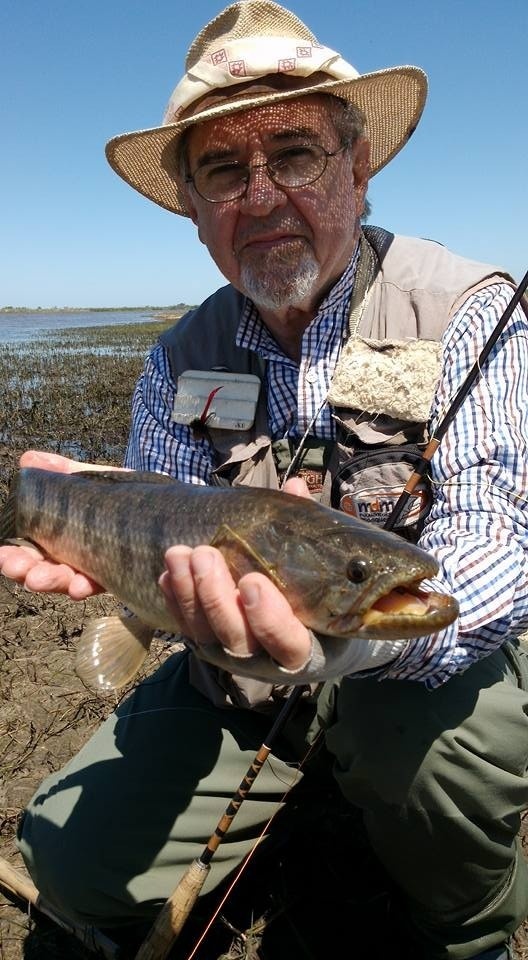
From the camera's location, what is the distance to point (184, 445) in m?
3.79

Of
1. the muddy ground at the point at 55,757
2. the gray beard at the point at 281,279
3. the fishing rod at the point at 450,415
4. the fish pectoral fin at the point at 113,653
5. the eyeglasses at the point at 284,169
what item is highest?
the eyeglasses at the point at 284,169

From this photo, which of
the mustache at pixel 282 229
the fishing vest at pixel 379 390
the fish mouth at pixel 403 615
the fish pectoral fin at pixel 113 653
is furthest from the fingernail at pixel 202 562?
the mustache at pixel 282 229

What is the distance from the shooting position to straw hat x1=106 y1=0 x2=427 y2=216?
10.6ft

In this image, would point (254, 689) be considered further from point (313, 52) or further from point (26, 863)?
point (313, 52)

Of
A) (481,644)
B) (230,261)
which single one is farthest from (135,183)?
(481,644)

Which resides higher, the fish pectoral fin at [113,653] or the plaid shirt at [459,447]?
the plaid shirt at [459,447]

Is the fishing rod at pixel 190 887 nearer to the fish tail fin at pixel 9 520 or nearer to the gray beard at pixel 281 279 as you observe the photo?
the fish tail fin at pixel 9 520

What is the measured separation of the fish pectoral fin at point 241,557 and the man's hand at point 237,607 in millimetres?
147

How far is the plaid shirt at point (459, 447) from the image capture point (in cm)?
245

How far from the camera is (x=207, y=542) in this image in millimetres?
2389

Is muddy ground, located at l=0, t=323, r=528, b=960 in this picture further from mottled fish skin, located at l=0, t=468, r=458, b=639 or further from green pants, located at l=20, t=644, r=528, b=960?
mottled fish skin, located at l=0, t=468, r=458, b=639

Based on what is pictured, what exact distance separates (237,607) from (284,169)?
6.92 ft

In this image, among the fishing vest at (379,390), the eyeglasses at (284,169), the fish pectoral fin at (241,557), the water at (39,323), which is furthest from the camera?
the water at (39,323)

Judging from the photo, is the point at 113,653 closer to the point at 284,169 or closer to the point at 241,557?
the point at 241,557
